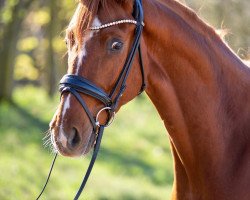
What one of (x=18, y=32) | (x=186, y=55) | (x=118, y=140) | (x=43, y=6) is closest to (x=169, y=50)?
(x=186, y=55)

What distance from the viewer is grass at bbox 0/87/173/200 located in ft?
33.5

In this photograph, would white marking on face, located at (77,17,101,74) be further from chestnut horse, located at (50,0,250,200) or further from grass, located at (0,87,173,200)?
grass, located at (0,87,173,200)

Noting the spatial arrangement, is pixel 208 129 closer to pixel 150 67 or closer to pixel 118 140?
pixel 150 67

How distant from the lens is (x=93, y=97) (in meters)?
3.94

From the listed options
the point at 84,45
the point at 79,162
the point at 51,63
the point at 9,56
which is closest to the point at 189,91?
the point at 84,45

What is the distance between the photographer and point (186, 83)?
14.1 ft

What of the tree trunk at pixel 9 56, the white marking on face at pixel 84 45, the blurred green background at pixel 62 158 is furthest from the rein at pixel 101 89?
the tree trunk at pixel 9 56

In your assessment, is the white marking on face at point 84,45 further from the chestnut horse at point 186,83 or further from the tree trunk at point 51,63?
the tree trunk at point 51,63

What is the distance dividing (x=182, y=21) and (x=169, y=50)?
8.9 inches

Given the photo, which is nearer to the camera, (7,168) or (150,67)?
(150,67)

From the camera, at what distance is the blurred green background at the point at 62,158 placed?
1035 cm

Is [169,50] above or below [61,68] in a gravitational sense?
below

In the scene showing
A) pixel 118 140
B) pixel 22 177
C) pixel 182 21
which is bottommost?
pixel 182 21

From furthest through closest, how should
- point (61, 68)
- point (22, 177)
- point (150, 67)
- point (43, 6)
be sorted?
1. point (61, 68)
2. point (43, 6)
3. point (22, 177)
4. point (150, 67)
